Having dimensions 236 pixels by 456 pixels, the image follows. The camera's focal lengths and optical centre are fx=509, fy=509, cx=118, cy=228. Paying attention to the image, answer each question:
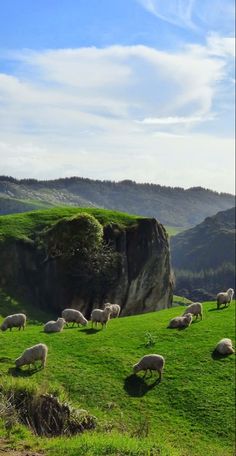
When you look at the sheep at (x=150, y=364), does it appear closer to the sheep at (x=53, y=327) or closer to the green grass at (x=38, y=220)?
the sheep at (x=53, y=327)

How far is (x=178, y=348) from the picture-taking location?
33.3m

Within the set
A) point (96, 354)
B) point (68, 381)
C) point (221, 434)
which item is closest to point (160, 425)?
point (221, 434)

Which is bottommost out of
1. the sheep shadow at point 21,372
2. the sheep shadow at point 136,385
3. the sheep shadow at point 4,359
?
the sheep shadow at point 136,385

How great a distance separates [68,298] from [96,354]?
112 feet

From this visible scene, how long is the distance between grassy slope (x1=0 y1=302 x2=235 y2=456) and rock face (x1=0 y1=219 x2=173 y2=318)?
91.6 feet

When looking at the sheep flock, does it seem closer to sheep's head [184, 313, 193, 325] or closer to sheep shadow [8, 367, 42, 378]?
sheep's head [184, 313, 193, 325]

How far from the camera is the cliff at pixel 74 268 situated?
64.7 m

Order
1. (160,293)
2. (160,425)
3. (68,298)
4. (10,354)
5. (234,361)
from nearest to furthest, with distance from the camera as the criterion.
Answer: (160,425)
(10,354)
(234,361)
(68,298)
(160,293)

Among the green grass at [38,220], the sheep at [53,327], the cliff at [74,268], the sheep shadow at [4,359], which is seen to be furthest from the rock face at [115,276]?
the sheep shadow at [4,359]

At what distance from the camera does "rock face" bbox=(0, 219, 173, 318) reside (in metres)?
64.6

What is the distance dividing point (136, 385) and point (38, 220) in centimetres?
4942

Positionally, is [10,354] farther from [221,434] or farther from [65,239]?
[65,239]

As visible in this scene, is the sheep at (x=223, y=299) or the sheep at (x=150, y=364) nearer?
the sheep at (x=150, y=364)

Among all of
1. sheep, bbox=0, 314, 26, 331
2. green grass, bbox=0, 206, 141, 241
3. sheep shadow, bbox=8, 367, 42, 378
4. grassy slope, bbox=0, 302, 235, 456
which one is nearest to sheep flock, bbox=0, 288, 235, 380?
sheep, bbox=0, 314, 26, 331
